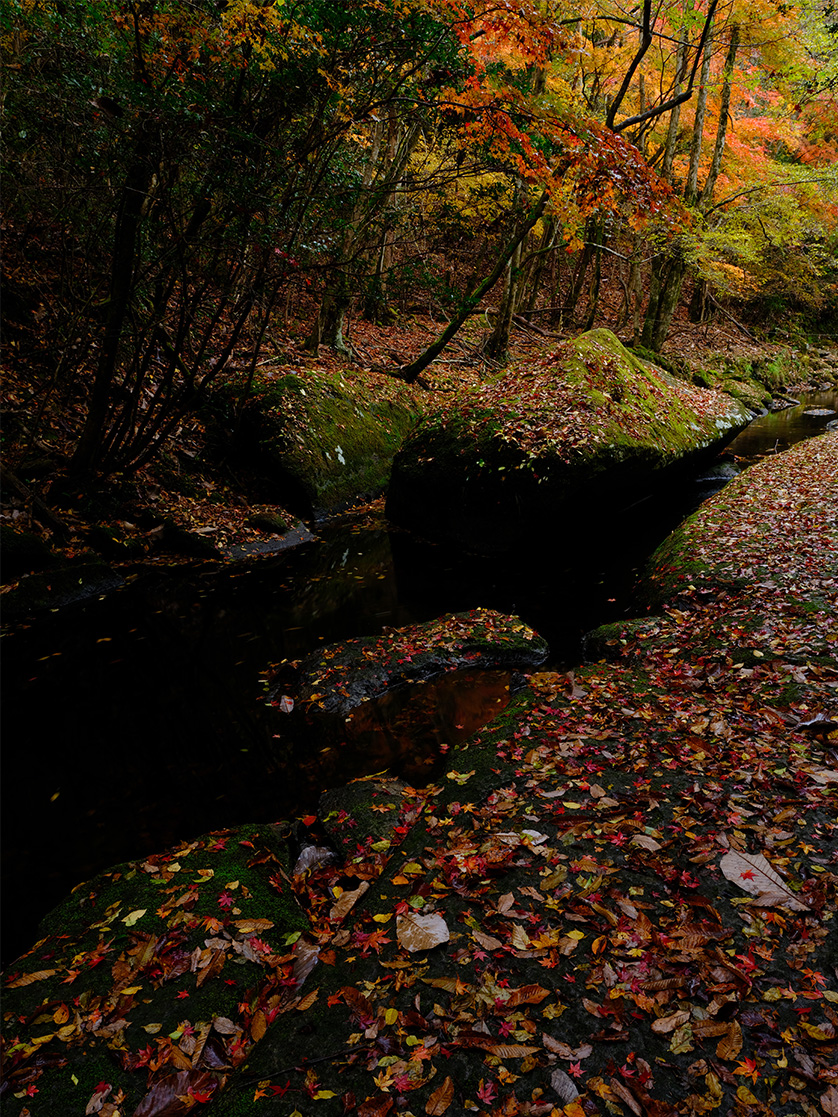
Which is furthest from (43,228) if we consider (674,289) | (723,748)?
(674,289)

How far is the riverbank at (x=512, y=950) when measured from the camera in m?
2.36

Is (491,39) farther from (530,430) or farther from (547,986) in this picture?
(547,986)

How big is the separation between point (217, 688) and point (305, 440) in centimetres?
629

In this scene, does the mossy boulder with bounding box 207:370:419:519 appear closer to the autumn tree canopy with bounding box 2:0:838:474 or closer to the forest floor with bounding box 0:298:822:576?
the forest floor with bounding box 0:298:822:576

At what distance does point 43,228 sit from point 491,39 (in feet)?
26.5

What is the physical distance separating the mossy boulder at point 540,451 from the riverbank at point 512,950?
16.9ft

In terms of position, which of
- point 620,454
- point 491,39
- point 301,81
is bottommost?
point 620,454

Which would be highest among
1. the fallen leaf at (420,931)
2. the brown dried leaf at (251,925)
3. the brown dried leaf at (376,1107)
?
the brown dried leaf at (376,1107)

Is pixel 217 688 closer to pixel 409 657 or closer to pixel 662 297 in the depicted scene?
pixel 409 657

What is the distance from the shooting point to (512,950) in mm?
2871

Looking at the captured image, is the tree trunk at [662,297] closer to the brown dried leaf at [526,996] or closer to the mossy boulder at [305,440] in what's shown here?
the mossy boulder at [305,440]

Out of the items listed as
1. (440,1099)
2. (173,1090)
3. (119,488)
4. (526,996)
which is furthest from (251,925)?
(119,488)

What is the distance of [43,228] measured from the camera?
29.0 ft

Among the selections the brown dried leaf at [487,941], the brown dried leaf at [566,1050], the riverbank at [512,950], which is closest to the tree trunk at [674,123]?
the riverbank at [512,950]
